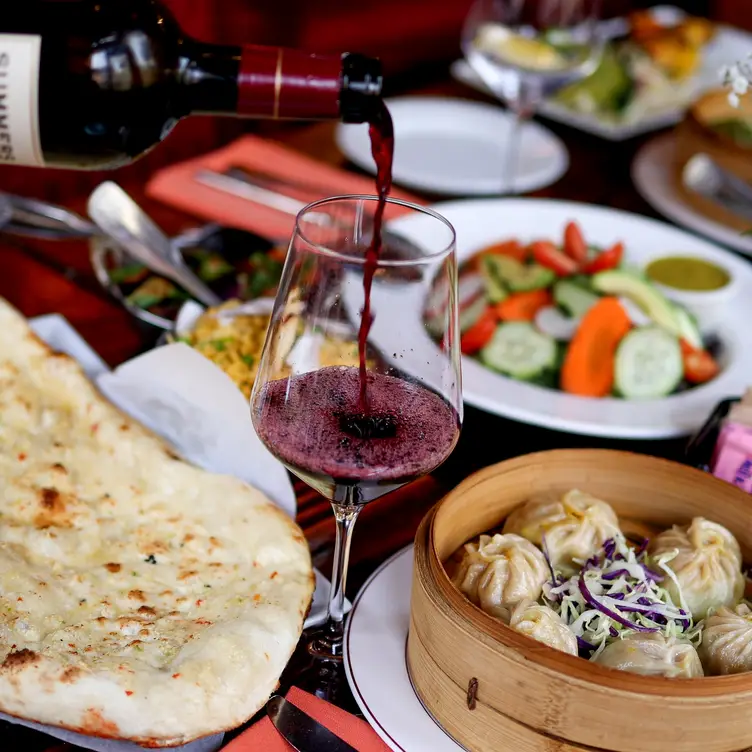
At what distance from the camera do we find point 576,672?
889 millimetres

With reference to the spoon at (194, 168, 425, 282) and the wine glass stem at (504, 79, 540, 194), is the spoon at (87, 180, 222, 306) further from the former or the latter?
the wine glass stem at (504, 79, 540, 194)

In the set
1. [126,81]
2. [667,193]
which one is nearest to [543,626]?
[126,81]

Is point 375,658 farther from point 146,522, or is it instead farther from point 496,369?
point 496,369

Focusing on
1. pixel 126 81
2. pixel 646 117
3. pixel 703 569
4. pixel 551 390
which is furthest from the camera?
pixel 646 117

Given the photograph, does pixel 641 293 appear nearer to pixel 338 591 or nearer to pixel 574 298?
pixel 574 298

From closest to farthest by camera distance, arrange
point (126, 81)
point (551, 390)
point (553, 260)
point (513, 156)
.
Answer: point (126, 81), point (551, 390), point (553, 260), point (513, 156)

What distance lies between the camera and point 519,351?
1.79 meters

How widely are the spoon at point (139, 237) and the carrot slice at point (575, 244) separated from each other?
799 millimetres

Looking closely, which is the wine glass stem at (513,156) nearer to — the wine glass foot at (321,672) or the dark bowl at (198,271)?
the dark bowl at (198,271)

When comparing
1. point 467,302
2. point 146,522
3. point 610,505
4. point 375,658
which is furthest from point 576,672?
point 467,302

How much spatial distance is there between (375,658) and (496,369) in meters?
0.78

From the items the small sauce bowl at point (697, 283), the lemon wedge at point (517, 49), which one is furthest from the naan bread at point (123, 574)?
the lemon wedge at point (517, 49)

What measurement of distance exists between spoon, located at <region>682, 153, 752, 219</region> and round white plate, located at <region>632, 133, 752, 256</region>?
6 centimetres

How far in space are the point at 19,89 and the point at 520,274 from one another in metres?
1.08
